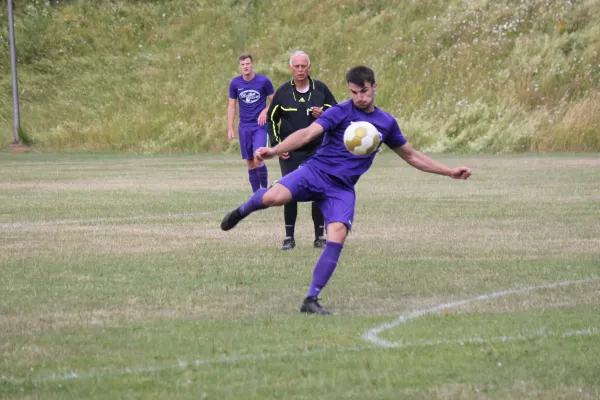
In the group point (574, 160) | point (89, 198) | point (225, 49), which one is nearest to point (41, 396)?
point (89, 198)

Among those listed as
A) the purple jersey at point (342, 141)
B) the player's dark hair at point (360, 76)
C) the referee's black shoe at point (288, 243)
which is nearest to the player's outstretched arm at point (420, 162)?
the purple jersey at point (342, 141)

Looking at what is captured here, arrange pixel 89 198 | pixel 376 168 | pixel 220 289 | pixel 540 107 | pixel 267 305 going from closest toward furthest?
pixel 267 305
pixel 220 289
pixel 89 198
pixel 376 168
pixel 540 107

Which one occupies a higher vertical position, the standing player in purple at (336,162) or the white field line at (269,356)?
the standing player in purple at (336,162)

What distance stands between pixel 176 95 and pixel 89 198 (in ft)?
79.4

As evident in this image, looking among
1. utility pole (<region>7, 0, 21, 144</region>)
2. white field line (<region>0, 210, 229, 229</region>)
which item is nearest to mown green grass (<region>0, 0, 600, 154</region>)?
utility pole (<region>7, 0, 21, 144</region>)

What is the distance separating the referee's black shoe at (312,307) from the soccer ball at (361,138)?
3.59 ft

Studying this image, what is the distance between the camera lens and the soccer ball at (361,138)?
24.6ft

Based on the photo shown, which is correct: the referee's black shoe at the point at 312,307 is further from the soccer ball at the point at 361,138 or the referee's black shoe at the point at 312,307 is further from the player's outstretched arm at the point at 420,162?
the player's outstretched arm at the point at 420,162

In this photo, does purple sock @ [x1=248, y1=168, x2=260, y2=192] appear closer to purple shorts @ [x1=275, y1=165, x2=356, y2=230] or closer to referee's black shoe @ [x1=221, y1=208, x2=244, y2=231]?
referee's black shoe @ [x1=221, y1=208, x2=244, y2=231]

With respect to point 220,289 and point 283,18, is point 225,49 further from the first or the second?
point 220,289

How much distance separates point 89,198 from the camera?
55.9 ft

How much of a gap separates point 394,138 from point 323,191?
2.38ft

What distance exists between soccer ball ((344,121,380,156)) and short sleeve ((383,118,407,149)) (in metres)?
0.33

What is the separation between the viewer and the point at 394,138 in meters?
7.95
